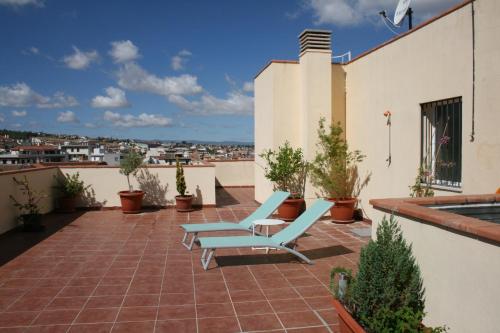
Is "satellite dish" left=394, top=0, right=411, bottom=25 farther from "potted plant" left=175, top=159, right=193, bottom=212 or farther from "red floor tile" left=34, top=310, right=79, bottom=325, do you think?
"red floor tile" left=34, top=310, right=79, bottom=325

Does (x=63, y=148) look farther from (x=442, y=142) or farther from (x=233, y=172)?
(x=442, y=142)

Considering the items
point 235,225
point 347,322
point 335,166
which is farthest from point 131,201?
point 347,322

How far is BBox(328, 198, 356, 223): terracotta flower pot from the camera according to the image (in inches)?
368

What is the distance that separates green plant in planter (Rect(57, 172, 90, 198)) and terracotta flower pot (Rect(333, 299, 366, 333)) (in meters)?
9.49

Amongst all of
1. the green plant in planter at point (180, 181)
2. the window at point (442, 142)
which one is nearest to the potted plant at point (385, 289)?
the window at point (442, 142)

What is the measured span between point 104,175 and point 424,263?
10172 mm

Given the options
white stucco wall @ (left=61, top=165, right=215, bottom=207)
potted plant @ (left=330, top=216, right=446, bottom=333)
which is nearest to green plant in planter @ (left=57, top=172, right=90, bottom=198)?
white stucco wall @ (left=61, top=165, right=215, bottom=207)

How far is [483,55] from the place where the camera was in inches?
233

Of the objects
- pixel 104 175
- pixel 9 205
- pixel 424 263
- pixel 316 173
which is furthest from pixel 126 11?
pixel 424 263

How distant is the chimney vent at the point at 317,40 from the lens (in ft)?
32.9

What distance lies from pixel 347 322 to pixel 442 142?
4656 mm

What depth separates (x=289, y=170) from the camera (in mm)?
10039

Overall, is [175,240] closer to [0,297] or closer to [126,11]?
[0,297]

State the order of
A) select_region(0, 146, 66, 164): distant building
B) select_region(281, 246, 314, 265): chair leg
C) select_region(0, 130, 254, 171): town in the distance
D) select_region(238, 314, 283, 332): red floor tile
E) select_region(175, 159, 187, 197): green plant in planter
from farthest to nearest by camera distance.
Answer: select_region(0, 146, 66, 164): distant building
select_region(0, 130, 254, 171): town in the distance
select_region(175, 159, 187, 197): green plant in planter
select_region(281, 246, 314, 265): chair leg
select_region(238, 314, 283, 332): red floor tile
